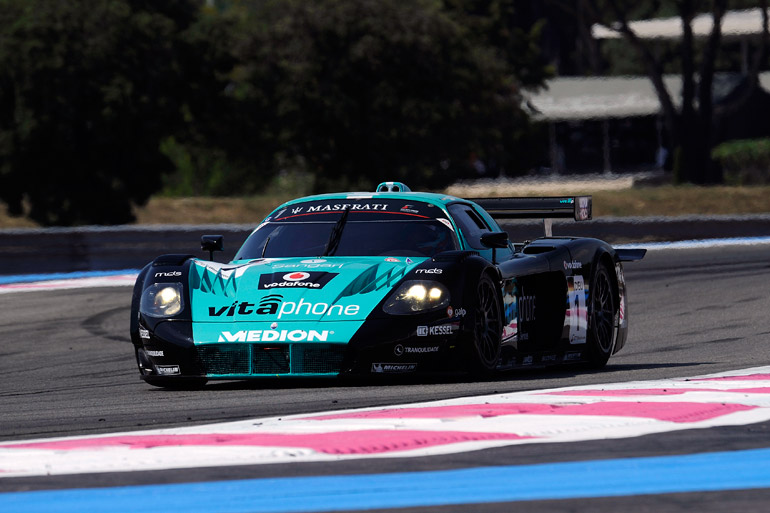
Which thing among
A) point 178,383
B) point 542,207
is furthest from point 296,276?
point 542,207

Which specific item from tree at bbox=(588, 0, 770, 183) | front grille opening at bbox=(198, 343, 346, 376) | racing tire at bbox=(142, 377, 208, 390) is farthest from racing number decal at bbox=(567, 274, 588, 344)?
tree at bbox=(588, 0, 770, 183)

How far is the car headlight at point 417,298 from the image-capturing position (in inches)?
329

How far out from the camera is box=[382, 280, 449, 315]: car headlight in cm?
837

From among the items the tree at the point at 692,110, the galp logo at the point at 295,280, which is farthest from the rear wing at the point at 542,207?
the tree at the point at 692,110

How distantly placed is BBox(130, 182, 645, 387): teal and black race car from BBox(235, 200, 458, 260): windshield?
0.01m

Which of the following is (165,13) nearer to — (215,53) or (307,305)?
(215,53)

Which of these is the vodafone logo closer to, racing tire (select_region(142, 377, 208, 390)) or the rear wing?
racing tire (select_region(142, 377, 208, 390))

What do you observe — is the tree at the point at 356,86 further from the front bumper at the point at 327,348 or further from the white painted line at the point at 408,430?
the white painted line at the point at 408,430

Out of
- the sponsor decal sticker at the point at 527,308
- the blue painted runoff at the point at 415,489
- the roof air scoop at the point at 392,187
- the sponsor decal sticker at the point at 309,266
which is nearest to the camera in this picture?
the blue painted runoff at the point at 415,489

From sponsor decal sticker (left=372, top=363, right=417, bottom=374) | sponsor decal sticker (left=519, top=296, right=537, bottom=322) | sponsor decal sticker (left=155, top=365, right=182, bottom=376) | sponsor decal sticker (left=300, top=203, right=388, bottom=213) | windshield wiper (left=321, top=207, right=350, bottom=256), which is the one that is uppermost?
sponsor decal sticker (left=300, top=203, right=388, bottom=213)

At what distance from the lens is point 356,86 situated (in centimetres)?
3878

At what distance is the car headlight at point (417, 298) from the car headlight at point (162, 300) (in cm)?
122

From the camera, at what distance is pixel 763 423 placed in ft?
20.7

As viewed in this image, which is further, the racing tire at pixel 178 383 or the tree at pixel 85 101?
the tree at pixel 85 101
